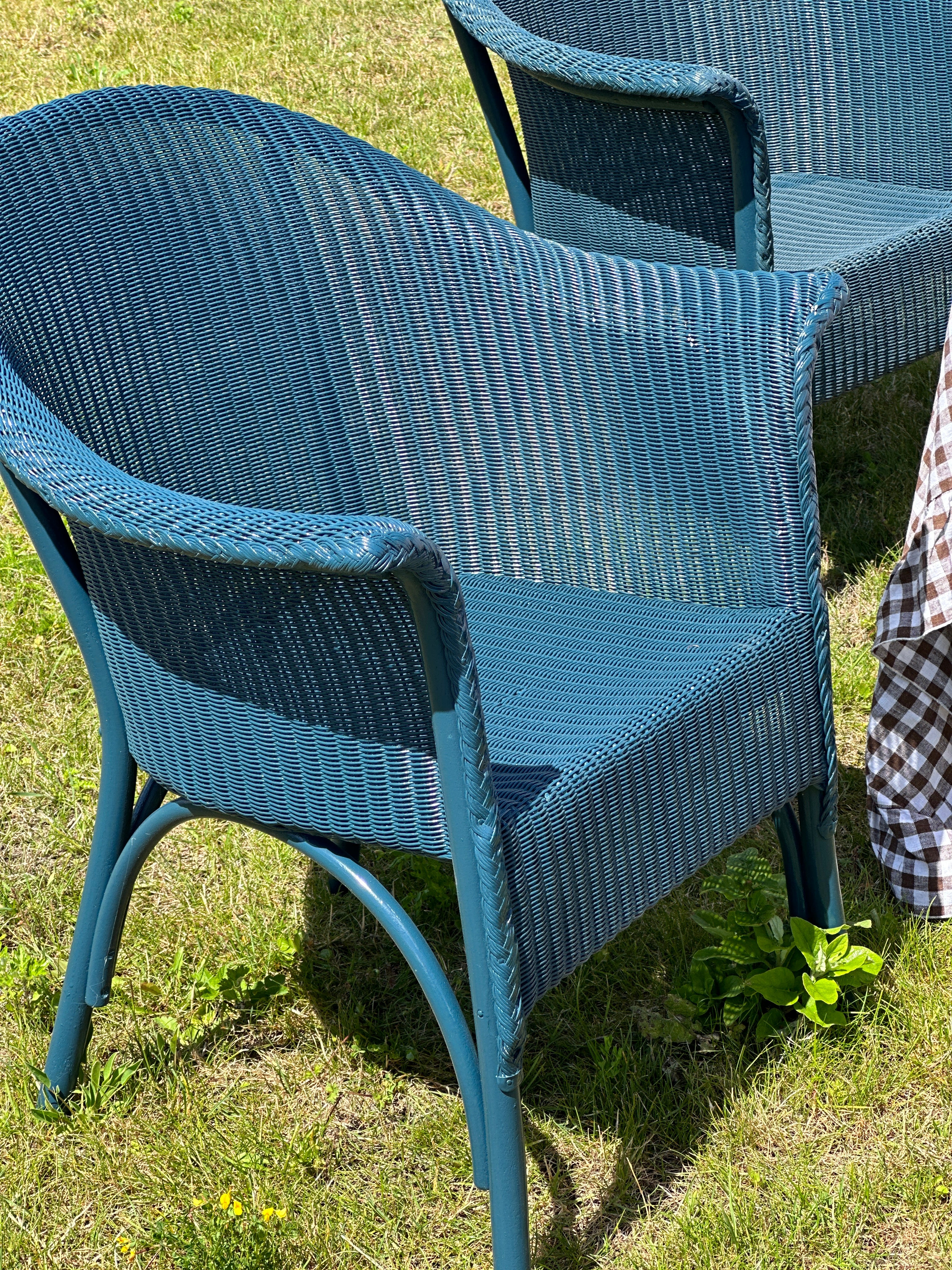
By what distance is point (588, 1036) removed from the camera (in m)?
2.11

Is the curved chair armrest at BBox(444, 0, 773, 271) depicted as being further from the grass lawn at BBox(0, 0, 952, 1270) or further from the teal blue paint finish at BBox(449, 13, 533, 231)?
the grass lawn at BBox(0, 0, 952, 1270)

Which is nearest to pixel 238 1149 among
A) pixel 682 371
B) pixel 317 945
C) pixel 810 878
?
pixel 317 945

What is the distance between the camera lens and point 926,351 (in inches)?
113

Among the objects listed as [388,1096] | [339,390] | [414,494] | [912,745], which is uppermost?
[339,390]

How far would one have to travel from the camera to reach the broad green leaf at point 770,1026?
6.79 feet

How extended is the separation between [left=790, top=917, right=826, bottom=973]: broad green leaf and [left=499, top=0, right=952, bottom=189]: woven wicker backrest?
1.87 meters

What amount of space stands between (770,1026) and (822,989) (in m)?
0.10

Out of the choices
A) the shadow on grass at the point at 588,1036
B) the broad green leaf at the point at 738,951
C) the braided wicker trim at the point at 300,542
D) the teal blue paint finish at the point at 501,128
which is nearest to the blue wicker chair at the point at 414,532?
the braided wicker trim at the point at 300,542

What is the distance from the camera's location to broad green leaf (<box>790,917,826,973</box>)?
2043mm

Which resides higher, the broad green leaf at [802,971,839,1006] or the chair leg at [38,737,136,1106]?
the chair leg at [38,737,136,1106]

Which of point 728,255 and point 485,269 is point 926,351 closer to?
point 728,255

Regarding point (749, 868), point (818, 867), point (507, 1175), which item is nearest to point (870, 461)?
point (749, 868)

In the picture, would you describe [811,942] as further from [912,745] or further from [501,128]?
[501,128]

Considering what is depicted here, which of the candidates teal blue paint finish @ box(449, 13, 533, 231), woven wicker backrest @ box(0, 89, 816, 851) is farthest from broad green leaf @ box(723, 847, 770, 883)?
teal blue paint finish @ box(449, 13, 533, 231)
